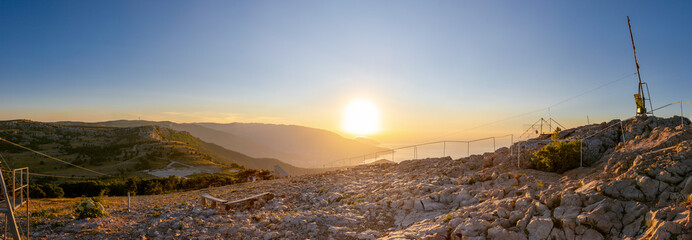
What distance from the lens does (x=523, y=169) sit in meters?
18.5

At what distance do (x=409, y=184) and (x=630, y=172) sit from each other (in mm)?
11344

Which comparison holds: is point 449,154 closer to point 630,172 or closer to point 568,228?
point 630,172

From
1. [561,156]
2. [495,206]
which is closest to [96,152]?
[495,206]

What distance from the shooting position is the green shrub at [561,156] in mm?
16922

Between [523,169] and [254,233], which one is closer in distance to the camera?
[254,233]

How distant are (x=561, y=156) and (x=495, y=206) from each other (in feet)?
24.4

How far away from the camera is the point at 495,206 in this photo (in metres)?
12.7

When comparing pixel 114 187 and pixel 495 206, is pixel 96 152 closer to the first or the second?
pixel 114 187

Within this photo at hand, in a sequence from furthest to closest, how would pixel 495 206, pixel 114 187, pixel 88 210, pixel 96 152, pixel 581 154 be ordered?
1. pixel 96 152
2. pixel 114 187
3. pixel 88 210
4. pixel 581 154
5. pixel 495 206

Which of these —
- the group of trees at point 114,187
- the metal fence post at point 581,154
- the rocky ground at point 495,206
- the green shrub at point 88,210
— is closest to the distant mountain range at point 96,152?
the group of trees at point 114,187

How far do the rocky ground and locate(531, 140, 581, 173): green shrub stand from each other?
734mm

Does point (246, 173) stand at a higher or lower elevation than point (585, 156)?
lower

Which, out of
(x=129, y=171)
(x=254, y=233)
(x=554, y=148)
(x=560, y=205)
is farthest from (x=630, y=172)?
(x=129, y=171)

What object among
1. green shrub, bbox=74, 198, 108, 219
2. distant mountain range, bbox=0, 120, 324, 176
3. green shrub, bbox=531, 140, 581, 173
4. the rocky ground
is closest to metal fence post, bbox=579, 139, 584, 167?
green shrub, bbox=531, 140, 581, 173
